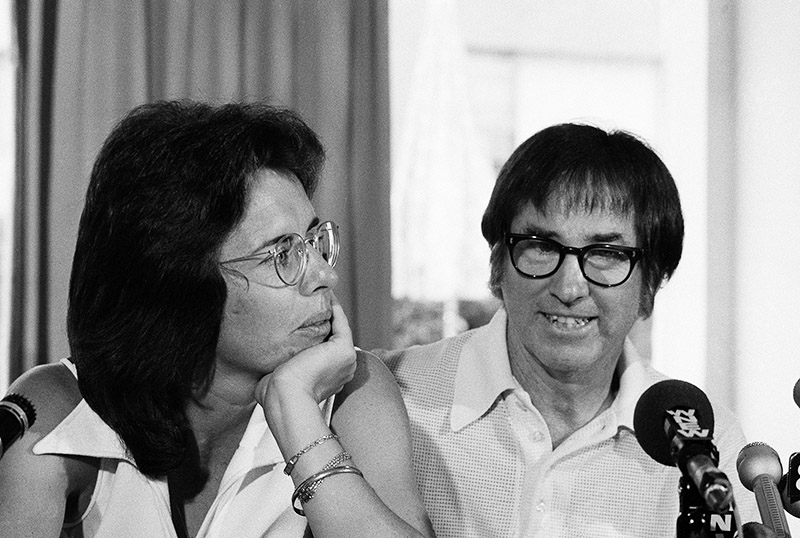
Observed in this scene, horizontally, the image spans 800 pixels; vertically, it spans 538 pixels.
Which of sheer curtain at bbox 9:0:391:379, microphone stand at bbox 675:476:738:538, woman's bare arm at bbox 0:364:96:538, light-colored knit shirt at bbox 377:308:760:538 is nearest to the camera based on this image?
microphone stand at bbox 675:476:738:538

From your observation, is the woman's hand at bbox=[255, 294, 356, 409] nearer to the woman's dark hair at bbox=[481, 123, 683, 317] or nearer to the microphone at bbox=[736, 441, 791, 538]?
the woman's dark hair at bbox=[481, 123, 683, 317]

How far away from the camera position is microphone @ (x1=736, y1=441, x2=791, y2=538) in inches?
45.9

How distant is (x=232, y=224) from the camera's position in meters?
1.63

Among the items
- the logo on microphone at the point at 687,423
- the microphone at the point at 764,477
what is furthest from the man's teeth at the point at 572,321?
the logo on microphone at the point at 687,423

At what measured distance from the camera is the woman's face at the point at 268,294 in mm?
1632

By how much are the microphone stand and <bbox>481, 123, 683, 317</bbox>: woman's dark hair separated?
3.16 feet

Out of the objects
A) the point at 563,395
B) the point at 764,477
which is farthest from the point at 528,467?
the point at 764,477

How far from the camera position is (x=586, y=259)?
1.99m

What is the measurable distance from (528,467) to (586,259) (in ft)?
1.43

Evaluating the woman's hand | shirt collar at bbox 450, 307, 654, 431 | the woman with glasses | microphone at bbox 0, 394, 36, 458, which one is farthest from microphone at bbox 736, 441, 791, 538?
microphone at bbox 0, 394, 36, 458

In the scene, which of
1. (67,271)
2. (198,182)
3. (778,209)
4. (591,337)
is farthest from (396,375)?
(778,209)

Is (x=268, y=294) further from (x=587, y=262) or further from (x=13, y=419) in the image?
(x=587, y=262)

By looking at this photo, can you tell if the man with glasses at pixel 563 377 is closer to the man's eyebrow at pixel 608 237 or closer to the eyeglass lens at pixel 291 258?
the man's eyebrow at pixel 608 237

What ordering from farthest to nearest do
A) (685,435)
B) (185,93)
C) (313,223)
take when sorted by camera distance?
(185,93) → (313,223) → (685,435)
